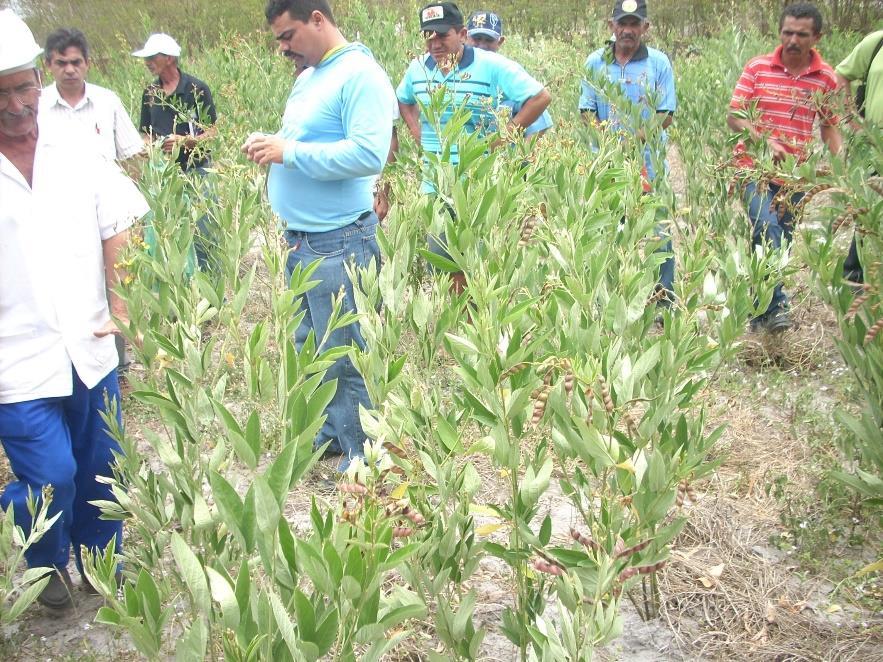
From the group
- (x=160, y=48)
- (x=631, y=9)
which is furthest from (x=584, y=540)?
(x=160, y=48)

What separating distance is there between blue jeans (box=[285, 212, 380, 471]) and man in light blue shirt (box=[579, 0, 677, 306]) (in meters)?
1.76

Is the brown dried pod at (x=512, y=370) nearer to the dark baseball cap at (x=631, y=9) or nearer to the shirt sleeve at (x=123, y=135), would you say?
the shirt sleeve at (x=123, y=135)

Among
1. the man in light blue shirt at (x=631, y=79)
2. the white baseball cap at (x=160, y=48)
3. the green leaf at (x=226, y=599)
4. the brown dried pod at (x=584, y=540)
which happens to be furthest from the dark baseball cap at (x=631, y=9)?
the green leaf at (x=226, y=599)

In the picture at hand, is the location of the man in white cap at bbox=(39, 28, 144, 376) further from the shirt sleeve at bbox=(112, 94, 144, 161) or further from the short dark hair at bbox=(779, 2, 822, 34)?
the short dark hair at bbox=(779, 2, 822, 34)

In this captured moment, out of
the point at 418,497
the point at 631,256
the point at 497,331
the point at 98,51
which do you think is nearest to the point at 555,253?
the point at 631,256

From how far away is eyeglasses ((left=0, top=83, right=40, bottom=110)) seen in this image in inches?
89.8

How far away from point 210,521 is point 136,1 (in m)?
16.8

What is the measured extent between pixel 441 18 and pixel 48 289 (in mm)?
2523

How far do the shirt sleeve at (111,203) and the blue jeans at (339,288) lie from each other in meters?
0.68

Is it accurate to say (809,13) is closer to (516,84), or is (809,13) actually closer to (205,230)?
(516,84)

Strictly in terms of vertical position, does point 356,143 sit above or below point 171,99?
below

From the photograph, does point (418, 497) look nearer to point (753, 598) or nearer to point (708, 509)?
point (753, 598)

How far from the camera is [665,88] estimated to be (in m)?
4.79

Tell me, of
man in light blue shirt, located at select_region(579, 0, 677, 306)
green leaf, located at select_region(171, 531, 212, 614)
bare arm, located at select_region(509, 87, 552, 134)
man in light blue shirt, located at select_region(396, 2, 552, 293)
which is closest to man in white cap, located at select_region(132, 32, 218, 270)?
man in light blue shirt, located at select_region(396, 2, 552, 293)
